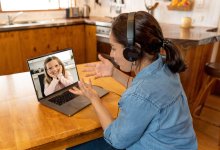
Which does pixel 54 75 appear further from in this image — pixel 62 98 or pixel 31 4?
pixel 31 4

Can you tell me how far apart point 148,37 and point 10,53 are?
2522 mm

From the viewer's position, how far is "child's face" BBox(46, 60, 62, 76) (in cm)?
111

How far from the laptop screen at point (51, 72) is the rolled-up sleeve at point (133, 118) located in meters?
0.44

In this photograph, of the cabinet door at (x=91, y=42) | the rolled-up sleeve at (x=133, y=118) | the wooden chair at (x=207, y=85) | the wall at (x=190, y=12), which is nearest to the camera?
the rolled-up sleeve at (x=133, y=118)

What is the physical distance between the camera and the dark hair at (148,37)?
0.84 meters

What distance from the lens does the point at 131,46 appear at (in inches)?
33.4

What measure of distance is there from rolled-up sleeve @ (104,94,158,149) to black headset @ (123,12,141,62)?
164mm

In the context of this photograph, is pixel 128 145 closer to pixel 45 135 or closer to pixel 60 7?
pixel 45 135

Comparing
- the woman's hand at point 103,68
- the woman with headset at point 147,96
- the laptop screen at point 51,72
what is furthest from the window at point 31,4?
the woman with headset at point 147,96

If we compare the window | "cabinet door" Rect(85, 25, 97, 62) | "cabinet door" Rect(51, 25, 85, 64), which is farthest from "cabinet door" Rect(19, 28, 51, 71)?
the window

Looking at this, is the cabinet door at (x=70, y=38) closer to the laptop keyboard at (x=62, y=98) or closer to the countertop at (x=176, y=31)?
the countertop at (x=176, y=31)

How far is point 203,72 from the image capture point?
7.55 ft

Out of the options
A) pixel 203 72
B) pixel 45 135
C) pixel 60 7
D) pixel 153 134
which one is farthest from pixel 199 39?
pixel 60 7

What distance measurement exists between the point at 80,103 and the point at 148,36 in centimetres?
49
